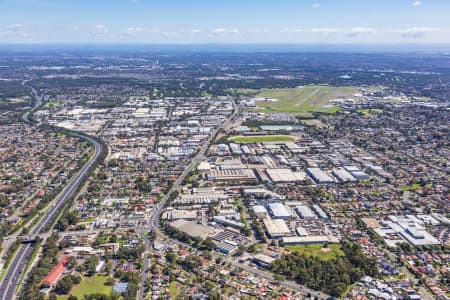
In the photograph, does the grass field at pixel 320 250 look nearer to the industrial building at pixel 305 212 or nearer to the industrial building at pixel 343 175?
the industrial building at pixel 305 212

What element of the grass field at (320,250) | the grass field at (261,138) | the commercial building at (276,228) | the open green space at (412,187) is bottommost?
the grass field at (320,250)

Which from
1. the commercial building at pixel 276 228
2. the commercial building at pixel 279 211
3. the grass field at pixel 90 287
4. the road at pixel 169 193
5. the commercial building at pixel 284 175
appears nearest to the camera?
the grass field at pixel 90 287

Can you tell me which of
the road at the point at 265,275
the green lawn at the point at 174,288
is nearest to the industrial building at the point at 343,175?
the road at the point at 265,275

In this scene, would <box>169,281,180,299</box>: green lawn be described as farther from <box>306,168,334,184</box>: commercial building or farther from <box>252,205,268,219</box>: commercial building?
<box>306,168,334,184</box>: commercial building

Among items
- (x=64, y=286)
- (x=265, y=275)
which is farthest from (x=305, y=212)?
(x=64, y=286)

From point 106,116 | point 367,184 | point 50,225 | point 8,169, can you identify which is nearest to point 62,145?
point 8,169

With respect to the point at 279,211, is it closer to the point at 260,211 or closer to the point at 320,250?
the point at 260,211

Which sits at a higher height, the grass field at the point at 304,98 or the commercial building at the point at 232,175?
the grass field at the point at 304,98
